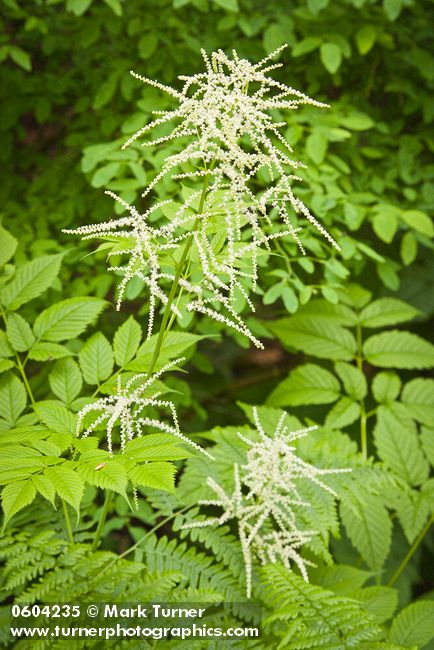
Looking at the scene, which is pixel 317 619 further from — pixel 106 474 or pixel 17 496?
pixel 17 496

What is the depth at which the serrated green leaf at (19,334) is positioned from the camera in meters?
1.84

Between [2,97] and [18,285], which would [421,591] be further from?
[2,97]

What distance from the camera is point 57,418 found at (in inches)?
62.2

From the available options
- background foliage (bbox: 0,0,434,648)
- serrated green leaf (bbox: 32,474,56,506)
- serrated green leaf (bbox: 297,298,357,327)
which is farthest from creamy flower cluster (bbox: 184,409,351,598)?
serrated green leaf (bbox: 297,298,357,327)

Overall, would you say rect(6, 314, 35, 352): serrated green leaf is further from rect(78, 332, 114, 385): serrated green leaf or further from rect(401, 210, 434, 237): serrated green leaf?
rect(401, 210, 434, 237): serrated green leaf

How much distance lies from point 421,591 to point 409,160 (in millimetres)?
2568

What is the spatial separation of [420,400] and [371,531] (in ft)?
2.09

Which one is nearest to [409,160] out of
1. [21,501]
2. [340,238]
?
[340,238]

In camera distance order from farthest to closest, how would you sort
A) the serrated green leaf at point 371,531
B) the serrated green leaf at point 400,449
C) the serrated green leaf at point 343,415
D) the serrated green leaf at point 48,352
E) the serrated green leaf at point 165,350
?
the serrated green leaf at point 343,415, the serrated green leaf at point 400,449, the serrated green leaf at point 371,531, the serrated green leaf at point 48,352, the serrated green leaf at point 165,350

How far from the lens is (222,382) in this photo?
4.04m

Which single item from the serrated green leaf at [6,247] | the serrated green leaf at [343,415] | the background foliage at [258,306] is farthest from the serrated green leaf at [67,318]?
the serrated green leaf at [343,415]

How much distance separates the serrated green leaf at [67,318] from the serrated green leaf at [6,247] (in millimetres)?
270

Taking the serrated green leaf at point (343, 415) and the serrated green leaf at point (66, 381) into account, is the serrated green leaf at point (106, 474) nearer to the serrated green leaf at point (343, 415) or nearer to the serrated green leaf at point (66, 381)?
the serrated green leaf at point (66, 381)

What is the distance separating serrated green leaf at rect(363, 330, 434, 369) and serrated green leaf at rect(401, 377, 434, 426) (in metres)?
0.09
